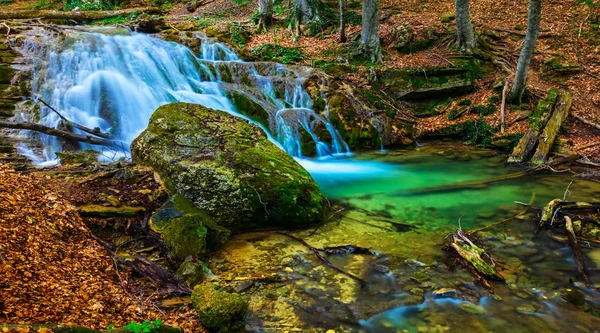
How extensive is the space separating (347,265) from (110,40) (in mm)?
12268

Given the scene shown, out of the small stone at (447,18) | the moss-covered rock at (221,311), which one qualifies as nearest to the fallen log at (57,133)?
the moss-covered rock at (221,311)

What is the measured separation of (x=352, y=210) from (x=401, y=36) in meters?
10.8

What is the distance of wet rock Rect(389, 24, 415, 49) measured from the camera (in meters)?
15.1

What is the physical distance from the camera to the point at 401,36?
49.6 ft

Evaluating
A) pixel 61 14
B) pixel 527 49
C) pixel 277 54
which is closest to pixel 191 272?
pixel 527 49

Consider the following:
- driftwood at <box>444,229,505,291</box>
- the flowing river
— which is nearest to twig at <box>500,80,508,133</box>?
the flowing river

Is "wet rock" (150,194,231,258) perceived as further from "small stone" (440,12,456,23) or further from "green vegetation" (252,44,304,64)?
"small stone" (440,12,456,23)

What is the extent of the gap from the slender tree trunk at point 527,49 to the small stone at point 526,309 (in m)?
→ 9.16

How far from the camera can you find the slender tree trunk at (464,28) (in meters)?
13.6

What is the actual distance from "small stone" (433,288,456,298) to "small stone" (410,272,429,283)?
0.25 metres

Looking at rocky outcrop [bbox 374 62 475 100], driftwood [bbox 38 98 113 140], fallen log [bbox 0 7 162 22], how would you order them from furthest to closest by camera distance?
fallen log [bbox 0 7 162 22]
rocky outcrop [bbox 374 62 475 100]
driftwood [bbox 38 98 113 140]

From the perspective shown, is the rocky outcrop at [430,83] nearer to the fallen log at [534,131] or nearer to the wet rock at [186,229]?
the fallen log at [534,131]

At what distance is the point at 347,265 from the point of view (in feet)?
15.7

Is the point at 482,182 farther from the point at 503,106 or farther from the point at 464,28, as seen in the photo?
the point at 464,28
